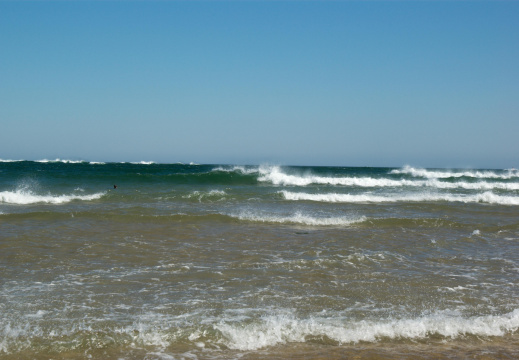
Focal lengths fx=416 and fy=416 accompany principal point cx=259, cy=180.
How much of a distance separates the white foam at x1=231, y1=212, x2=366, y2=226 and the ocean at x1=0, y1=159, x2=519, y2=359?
7 centimetres

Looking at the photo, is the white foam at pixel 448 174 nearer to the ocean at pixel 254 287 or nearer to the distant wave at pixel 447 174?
the distant wave at pixel 447 174

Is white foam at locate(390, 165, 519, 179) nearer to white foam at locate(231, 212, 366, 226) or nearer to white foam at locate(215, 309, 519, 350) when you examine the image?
white foam at locate(231, 212, 366, 226)

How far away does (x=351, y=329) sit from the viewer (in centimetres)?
508

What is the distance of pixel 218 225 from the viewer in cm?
1307

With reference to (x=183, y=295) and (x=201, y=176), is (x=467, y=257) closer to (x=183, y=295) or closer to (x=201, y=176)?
(x=183, y=295)

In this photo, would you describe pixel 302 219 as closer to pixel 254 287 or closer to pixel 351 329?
pixel 254 287

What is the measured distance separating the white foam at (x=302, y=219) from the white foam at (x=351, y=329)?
27.0ft

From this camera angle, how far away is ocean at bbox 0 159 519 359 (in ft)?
15.6

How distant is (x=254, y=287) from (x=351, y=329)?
2.06m

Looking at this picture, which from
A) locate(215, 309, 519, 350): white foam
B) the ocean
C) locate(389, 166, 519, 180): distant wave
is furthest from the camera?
locate(389, 166, 519, 180): distant wave

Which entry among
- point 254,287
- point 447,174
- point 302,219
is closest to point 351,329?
point 254,287

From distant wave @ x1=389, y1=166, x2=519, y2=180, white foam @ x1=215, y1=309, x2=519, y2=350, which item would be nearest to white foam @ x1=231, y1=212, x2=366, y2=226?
white foam @ x1=215, y1=309, x2=519, y2=350

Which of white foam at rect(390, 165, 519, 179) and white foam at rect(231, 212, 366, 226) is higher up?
white foam at rect(390, 165, 519, 179)

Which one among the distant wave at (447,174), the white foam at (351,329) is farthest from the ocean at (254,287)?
the distant wave at (447,174)
